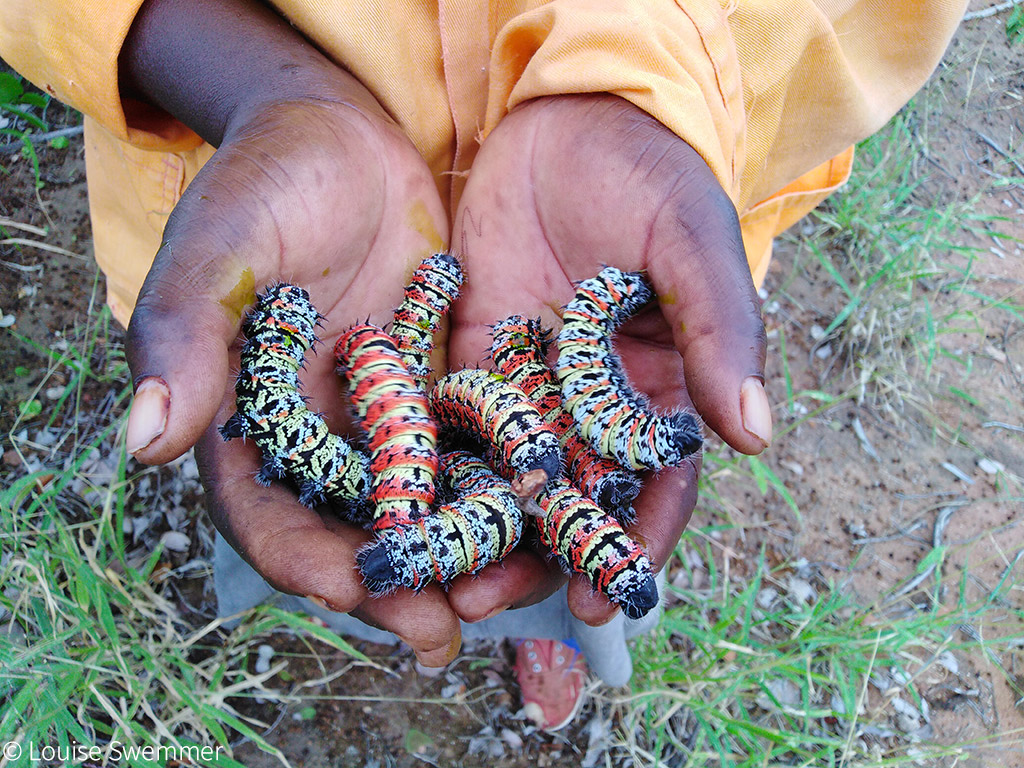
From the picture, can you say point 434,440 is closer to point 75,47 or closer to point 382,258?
point 382,258

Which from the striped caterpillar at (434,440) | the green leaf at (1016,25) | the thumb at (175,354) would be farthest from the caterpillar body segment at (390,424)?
the green leaf at (1016,25)

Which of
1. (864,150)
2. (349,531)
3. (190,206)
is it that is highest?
(190,206)

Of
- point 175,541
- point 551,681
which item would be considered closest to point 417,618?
point 551,681

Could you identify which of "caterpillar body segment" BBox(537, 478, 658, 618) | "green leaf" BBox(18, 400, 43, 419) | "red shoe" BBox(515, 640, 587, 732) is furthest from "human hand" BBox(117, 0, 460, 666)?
"green leaf" BBox(18, 400, 43, 419)

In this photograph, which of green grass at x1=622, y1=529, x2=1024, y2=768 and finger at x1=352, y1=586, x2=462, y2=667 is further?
green grass at x1=622, y1=529, x2=1024, y2=768

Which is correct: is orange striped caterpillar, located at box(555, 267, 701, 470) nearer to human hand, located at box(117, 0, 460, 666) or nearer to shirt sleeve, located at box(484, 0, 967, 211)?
shirt sleeve, located at box(484, 0, 967, 211)

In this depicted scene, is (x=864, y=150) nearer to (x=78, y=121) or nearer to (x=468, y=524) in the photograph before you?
(x=468, y=524)

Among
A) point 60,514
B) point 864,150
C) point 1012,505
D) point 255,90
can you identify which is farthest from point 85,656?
point 864,150
